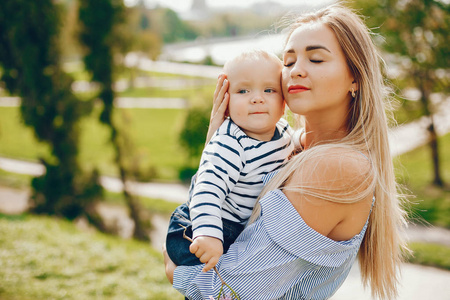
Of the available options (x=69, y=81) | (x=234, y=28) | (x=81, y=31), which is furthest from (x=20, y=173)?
(x=234, y=28)

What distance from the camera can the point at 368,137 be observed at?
5.78ft

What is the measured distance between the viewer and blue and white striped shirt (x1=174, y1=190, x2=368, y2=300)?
157cm

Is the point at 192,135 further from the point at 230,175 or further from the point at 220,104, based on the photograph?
the point at 230,175

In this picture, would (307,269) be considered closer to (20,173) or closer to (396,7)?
(396,7)

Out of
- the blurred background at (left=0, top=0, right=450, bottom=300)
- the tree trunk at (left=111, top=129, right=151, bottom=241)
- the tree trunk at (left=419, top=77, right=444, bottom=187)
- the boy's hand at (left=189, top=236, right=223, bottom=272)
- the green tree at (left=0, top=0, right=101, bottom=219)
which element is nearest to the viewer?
the boy's hand at (left=189, top=236, right=223, bottom=272)

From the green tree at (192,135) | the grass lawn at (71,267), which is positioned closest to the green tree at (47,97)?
the grass lawn at (71,267)

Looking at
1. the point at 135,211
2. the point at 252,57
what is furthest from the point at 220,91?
the point at 135,211

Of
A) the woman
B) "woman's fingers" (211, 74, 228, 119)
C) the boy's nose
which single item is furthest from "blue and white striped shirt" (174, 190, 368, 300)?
"woman's fingers" (211, 74, 228, 119)

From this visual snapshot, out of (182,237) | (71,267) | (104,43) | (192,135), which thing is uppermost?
(104,43)

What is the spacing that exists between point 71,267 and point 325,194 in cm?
498

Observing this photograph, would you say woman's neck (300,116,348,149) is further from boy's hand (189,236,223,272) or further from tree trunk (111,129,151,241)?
tree trunk (111,129,151,241)

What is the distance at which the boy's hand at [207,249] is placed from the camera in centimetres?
155

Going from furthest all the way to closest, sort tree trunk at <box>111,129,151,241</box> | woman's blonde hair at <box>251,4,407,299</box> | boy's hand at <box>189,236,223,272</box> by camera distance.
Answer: tree trunk at <box>111,129,151,241</box> < woman's blonde hair at <box>251,4,407,299</box> < boy's hand at <box>189,236,223,272</box>

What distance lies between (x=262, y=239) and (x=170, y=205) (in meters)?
10.0
